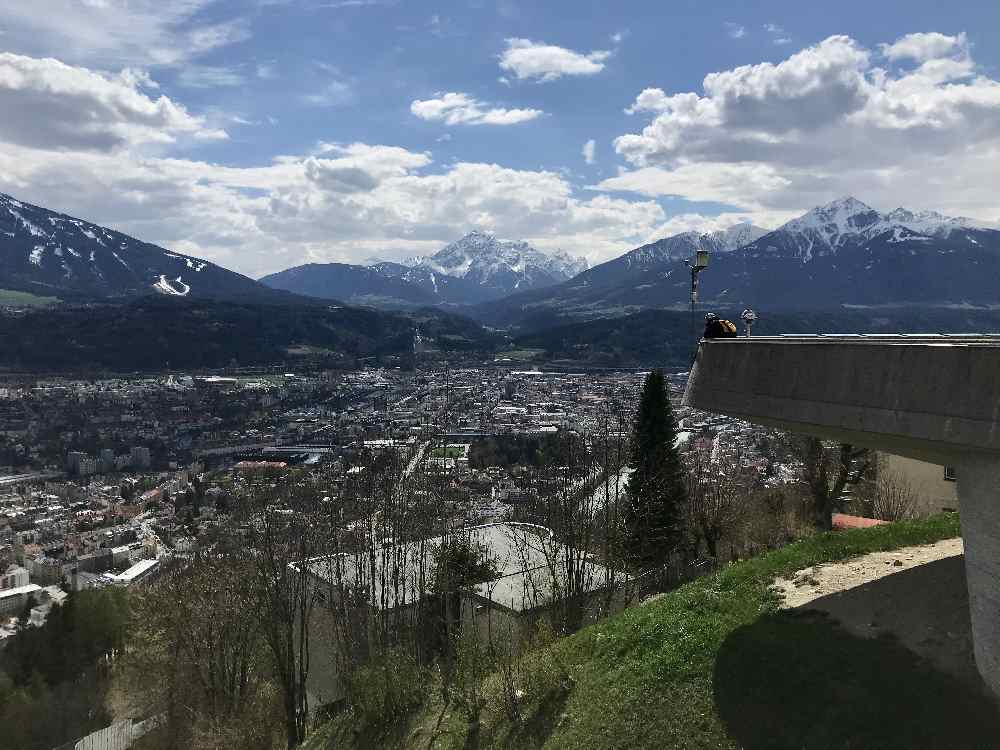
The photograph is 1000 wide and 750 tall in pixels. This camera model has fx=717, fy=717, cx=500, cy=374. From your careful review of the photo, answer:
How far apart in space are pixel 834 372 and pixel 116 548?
220 ft

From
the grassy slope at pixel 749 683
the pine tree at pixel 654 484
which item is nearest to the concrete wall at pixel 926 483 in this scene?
the pine tree at pixel 654 484

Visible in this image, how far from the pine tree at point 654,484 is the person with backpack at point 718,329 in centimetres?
1605

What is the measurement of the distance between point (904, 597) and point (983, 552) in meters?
2.65

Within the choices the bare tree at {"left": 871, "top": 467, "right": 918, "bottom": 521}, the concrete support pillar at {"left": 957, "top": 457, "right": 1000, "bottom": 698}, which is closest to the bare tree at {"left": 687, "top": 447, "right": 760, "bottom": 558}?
the bare tree at {"left": 871, "top": 467, "right": 918, "bottom": 521}

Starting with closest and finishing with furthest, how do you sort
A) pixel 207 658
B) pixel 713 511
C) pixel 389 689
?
pixel 389 689, pixel 207 658, pixel 713 511

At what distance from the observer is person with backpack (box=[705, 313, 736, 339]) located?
41.5ft

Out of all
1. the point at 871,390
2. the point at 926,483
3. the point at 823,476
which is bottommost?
the point at 926,483

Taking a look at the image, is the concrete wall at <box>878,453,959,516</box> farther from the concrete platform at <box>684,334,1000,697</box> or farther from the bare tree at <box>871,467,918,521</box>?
the concrete platform at <box>684,334,1000,697</box>

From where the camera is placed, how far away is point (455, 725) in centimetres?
1357

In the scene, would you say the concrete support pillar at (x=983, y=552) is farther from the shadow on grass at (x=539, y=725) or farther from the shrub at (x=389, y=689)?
the shrub at (x=389, y=689)

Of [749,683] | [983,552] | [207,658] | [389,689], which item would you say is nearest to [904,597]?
[983,552]

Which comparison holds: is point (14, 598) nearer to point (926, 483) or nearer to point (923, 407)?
point (926, 483)

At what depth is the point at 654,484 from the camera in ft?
94.6

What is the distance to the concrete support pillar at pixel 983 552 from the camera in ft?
26.8
